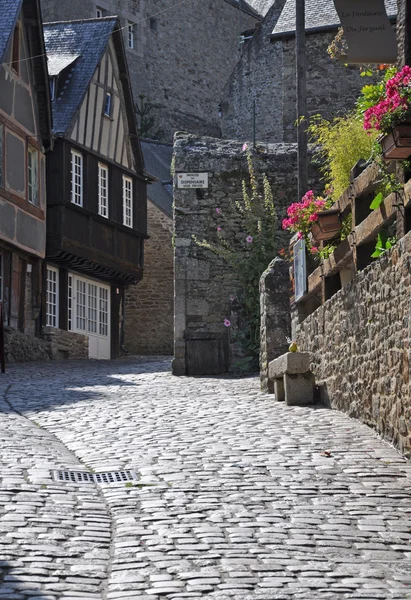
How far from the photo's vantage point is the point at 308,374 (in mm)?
12672

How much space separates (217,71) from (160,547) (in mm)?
44634

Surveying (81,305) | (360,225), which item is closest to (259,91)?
(81,305)

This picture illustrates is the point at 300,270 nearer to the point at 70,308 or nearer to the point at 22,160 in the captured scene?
the point at 22,160

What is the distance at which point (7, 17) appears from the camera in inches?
923

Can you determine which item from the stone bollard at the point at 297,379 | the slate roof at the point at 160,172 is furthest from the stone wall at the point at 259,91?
the stone bollard at the point at 297,379

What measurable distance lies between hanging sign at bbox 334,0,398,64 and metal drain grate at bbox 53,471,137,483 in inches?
184

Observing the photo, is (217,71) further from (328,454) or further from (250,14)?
(328,454)

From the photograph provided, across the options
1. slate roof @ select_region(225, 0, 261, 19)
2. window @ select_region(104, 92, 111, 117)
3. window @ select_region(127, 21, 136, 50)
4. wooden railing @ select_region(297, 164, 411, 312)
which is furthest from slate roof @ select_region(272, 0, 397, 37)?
slate roof @ select_region(225, 0, 261, 19)

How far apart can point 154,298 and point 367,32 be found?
796 inches

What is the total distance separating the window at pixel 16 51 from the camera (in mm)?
23712

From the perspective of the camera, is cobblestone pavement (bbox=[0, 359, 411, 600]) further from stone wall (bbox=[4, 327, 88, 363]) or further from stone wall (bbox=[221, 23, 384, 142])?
stone wall (bbox=[221, 23, 384, 142])

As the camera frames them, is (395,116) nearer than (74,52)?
Yes

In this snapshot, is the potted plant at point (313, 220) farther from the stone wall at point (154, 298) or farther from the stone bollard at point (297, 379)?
the stone wall at point (154, 298)

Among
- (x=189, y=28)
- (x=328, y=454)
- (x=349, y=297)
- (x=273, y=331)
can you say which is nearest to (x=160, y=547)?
(x=328, y=454)
